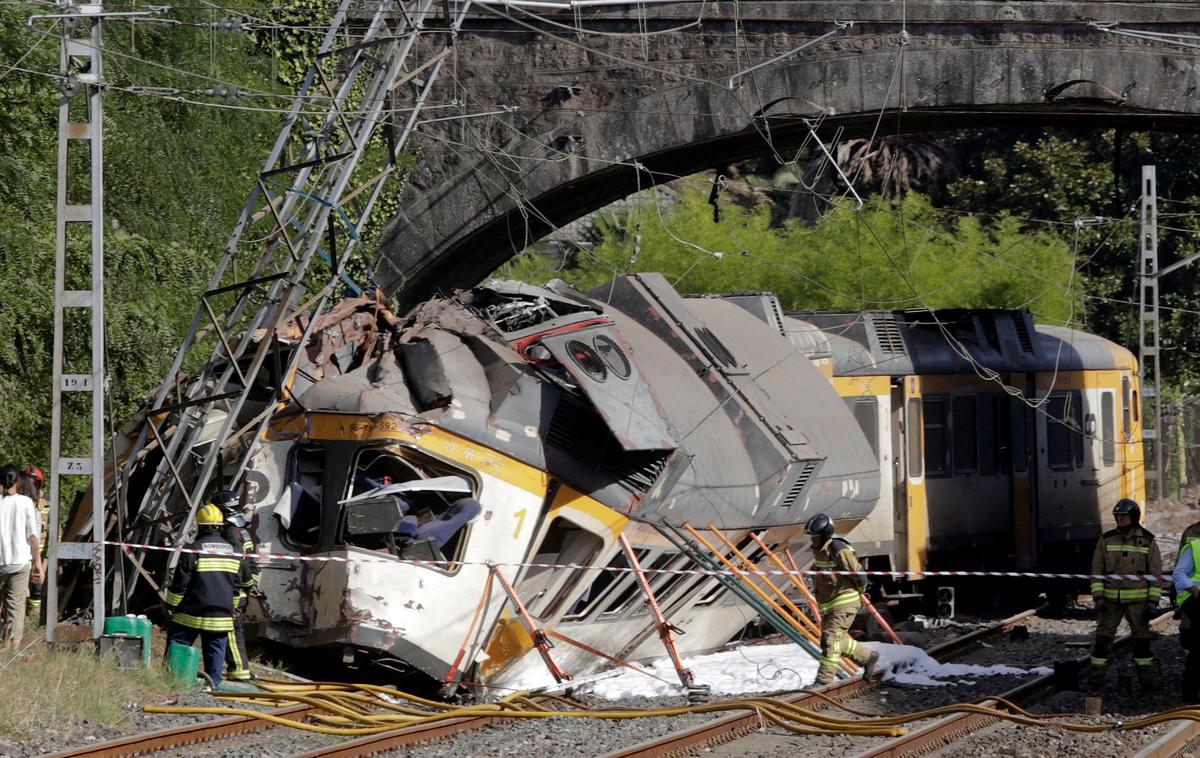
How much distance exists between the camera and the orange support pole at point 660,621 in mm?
13555

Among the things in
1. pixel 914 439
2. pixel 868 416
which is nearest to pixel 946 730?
pixel 868 416

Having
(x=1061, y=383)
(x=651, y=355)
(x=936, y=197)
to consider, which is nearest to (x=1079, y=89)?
(x=1061, y=383)

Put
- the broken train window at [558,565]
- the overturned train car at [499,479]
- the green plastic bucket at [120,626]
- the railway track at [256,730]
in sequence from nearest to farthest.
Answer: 1. the railway track at [256,730]
2. the overturned train car at [499,479]
3. the green plastic bucket at [120,626]
4. the broken train window at [558,565]

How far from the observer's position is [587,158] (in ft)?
81.1

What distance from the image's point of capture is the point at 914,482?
2005 cm

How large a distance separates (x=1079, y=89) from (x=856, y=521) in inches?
369

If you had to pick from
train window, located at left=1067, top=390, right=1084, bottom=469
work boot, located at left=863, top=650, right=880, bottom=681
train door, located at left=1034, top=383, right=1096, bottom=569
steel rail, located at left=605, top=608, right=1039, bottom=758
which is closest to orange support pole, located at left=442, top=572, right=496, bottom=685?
steel rail, located at left=605, top=608, right=1039, bottom=758

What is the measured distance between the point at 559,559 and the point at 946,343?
8639 mm

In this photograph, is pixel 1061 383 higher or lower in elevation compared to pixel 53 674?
higher

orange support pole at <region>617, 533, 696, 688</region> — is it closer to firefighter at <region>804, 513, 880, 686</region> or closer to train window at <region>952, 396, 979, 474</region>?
firefighter at <region>804, 513, 880, 686</region>

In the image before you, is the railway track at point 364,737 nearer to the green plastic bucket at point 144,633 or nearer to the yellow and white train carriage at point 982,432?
the green plastic bucket at point 144,633

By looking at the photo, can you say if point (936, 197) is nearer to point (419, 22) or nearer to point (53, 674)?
point (419, 22)

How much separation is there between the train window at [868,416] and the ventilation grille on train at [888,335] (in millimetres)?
773

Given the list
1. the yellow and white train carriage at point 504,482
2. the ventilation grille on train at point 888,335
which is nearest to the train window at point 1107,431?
the ventilation grille on train at point 888,335
